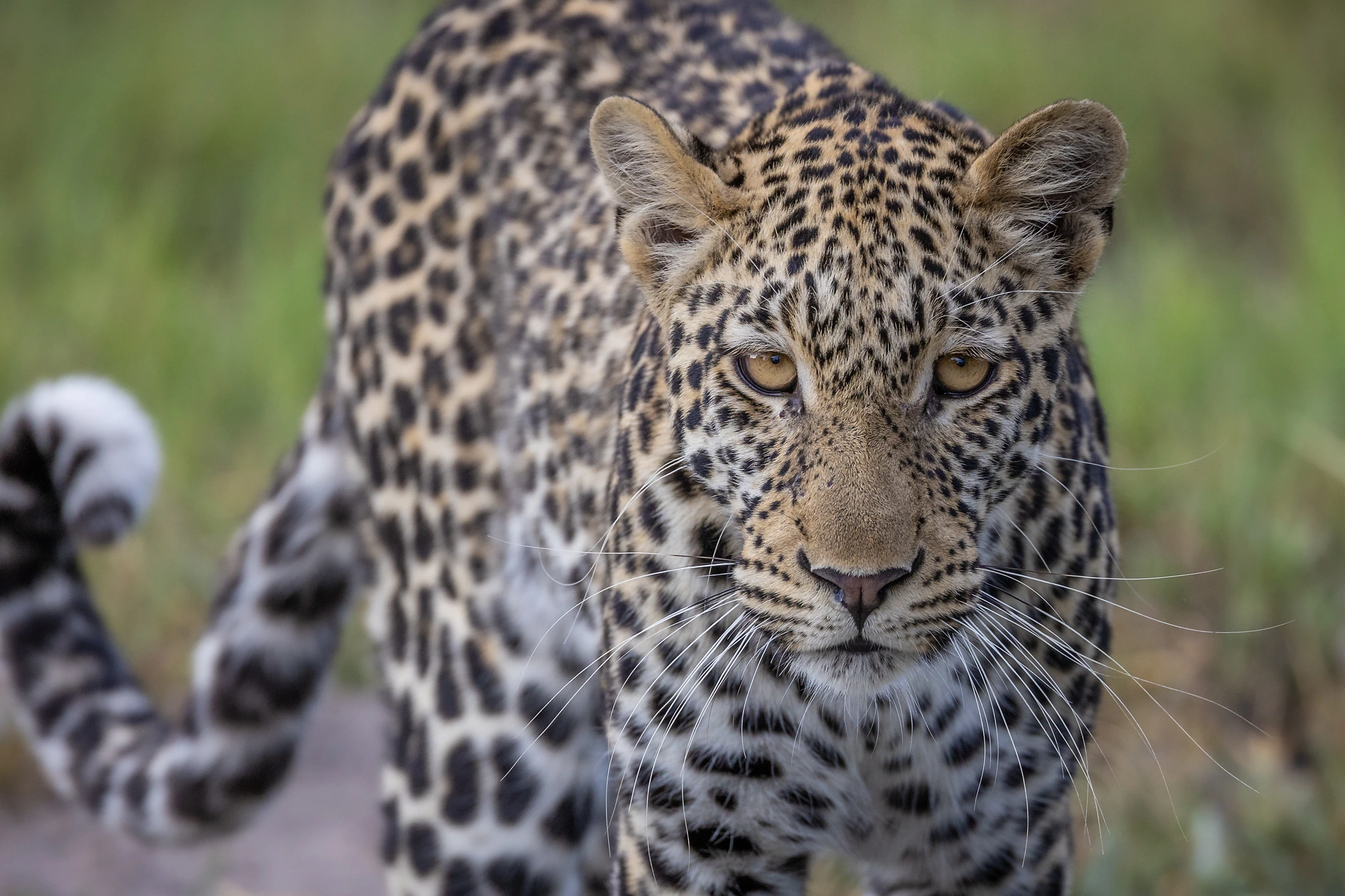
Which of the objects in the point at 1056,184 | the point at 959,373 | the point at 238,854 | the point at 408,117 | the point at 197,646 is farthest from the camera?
the point at 238,854

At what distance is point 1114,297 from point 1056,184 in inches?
194

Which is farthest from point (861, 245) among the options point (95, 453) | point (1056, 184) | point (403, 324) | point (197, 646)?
point (197, 646)

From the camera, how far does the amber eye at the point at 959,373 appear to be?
2.93 meters

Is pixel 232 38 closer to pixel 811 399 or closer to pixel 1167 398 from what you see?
pixel 1167 398

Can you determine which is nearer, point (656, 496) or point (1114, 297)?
point (656, 496)

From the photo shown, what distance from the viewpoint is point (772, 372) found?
2.96 metres

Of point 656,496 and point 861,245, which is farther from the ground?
point 861,245

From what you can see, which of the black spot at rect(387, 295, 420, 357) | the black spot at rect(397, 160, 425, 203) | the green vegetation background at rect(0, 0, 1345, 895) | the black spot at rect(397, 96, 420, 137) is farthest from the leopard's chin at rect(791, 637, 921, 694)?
the black spot at rect(397, 96, 420, 137)

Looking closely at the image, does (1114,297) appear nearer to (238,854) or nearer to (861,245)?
(238,854)

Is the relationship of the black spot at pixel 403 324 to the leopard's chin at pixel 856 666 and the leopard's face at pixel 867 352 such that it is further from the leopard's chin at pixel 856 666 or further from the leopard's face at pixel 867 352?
the leopard's chin at pixel 856 666

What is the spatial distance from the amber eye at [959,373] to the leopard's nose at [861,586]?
A: 1.06ft

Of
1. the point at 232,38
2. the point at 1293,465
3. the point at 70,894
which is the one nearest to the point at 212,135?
the point at 232,38

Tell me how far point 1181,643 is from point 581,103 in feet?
9.04

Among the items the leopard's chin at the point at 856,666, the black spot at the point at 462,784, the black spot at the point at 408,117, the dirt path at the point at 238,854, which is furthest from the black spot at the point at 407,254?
the leopard's chin at the point at 856,666
